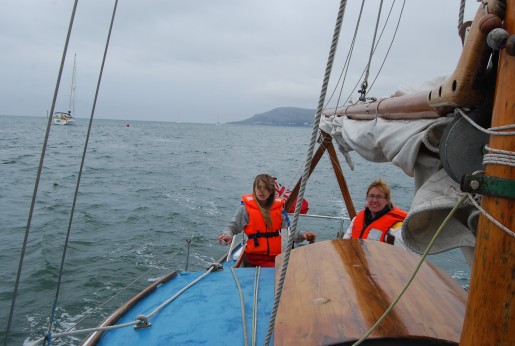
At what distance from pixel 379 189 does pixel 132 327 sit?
253 cm

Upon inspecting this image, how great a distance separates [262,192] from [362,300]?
2214 millimetres

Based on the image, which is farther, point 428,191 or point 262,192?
point 262,192

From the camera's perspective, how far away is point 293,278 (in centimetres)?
229

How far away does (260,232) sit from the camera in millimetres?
4160

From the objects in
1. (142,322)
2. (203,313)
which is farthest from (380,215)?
(142,322)

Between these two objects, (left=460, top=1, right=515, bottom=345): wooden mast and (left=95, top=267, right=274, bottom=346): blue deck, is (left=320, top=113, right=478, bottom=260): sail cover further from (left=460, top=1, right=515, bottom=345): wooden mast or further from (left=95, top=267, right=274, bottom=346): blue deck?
(left=95, top=267, right=274, bottom=346): blue deck

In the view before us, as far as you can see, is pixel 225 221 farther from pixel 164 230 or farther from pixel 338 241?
pixel 338 241

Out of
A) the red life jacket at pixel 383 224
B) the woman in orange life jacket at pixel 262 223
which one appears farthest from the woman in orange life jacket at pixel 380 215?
the woman in orange life jacket at pixel 262 223

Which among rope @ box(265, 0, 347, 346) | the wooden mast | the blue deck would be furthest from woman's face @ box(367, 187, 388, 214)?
the wooden mast

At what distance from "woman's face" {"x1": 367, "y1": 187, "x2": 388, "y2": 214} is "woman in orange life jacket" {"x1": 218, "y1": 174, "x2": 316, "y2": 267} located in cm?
70

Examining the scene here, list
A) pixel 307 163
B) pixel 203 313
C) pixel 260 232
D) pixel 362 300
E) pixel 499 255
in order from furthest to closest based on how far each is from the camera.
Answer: pixel 260 232, pixel 203 313, pixel 362 300, pixel 307 163, pixel 499 255

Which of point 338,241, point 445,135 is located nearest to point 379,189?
point 338,241

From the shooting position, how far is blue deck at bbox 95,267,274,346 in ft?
8.42

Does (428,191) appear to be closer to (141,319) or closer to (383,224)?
(141,319)
